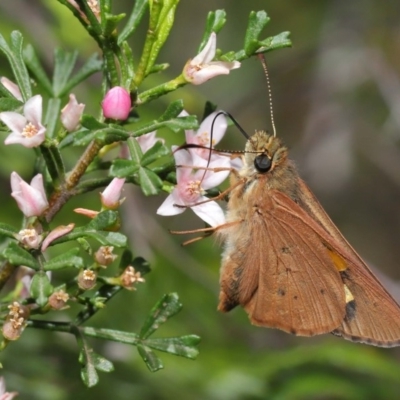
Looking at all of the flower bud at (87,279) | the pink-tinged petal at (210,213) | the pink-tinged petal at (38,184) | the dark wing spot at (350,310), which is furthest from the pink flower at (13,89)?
the dark wing spot at (350,310)

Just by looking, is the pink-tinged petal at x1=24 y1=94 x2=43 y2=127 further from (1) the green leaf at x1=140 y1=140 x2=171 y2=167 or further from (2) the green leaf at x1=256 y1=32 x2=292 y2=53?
(2) the green leaf at x1=256 y1=32 x2=292 y2=53

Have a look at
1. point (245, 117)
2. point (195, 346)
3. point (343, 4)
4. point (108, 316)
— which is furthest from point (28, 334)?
point (343, 4)

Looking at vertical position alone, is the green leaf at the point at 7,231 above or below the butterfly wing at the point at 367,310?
above

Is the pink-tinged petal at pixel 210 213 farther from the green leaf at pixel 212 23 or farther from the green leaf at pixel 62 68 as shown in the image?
the green leaf at pixel 62 68

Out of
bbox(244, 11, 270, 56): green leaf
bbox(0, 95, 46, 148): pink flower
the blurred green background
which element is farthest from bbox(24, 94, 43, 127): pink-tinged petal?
the blurred green background

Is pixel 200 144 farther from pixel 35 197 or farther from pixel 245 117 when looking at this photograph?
pixel 245 117

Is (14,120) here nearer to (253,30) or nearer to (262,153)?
(253,30)

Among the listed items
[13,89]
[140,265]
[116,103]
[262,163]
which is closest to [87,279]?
[140,265]
